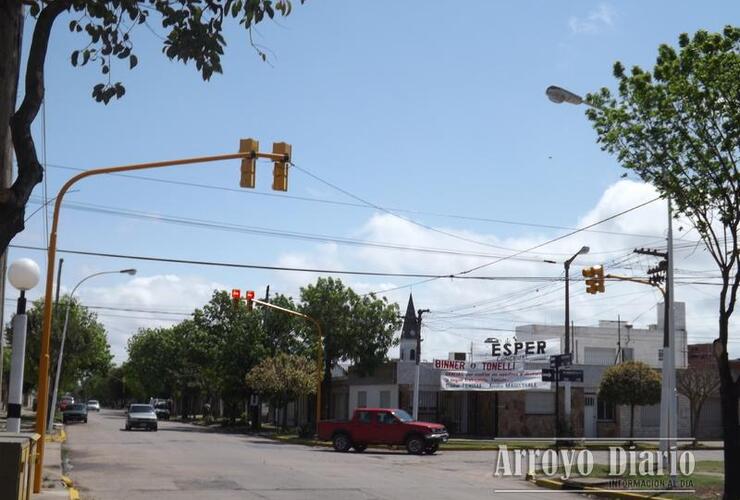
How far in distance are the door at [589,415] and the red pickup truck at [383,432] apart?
49.4ft

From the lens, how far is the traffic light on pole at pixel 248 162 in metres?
16.8

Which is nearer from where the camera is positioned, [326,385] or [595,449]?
[595,449]

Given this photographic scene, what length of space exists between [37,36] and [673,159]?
12.6 meters

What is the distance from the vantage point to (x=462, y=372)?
48.2 meters

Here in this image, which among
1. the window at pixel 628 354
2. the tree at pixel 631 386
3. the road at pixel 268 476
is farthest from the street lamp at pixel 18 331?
the window at pixel 628 354

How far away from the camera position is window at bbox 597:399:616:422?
48.2 m

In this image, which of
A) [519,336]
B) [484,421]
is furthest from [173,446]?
[519,336]

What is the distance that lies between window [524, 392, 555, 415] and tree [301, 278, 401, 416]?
9.30m

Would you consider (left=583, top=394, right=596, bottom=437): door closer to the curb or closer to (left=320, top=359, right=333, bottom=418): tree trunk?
(left=320, top=359, right=333, bottom=418): tree trunk

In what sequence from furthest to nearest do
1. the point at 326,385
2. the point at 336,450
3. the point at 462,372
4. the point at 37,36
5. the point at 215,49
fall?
1. the point at 326,385
2. the point at 462,372
3. the point at 336,450
4. the point at 215,49
5. the point at 37,36

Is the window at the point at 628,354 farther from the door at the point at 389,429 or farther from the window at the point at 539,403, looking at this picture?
the door at the point at 389,429

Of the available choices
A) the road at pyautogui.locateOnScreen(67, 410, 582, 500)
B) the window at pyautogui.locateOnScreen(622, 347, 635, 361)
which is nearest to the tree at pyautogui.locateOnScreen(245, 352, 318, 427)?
the road at pyautogui.locateOnScreen(67, 410, 582, 500)

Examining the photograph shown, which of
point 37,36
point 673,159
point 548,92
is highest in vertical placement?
point 548,92

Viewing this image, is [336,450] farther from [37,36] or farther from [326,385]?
[37,36]
